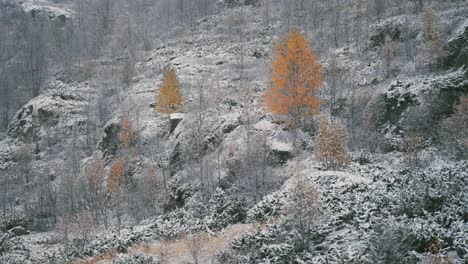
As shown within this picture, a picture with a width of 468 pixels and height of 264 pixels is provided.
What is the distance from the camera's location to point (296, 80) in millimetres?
38562

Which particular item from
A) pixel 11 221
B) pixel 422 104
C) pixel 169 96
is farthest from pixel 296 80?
pixel 11 221

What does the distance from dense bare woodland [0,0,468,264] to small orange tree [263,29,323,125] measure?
0.13 meters

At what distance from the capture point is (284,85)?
127ft

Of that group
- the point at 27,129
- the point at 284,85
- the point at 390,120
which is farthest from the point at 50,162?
the point at 390,120

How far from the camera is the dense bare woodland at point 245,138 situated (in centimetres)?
1700

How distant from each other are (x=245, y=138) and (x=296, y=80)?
24.3 ft

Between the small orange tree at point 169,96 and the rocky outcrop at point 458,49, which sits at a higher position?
the rocky outcrop at point 458,49

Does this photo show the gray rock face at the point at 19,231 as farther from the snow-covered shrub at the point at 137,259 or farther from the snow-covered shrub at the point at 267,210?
the snow-covered shrub at the point at 267,210

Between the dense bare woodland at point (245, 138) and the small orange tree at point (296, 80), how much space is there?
0.43ft

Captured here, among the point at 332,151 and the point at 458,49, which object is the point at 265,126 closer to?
the point at 332,151

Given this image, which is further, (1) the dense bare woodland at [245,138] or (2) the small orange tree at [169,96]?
(2) the small orange tree at [169,96]

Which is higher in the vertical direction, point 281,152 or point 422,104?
point 422,104

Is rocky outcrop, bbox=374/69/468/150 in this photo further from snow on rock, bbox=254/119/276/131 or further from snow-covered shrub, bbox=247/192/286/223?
snow-covered shrub, bbox=247/192/286/223

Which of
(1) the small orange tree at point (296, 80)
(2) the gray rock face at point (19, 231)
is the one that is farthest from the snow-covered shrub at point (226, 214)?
(2) the gray rock face at point (19, 231)
